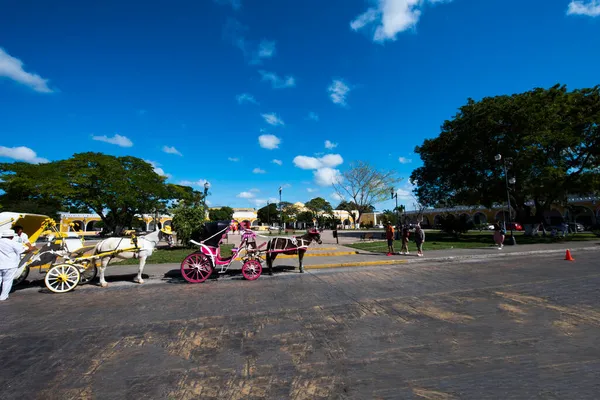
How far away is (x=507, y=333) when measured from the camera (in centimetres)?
411

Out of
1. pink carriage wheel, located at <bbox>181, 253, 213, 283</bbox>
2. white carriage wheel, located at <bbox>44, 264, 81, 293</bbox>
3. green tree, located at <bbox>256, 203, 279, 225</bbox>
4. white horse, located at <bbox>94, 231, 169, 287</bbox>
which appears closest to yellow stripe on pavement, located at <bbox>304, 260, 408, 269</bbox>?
pink carriage wheel, located at <bbox>181, 253, 213, 283</bbox>

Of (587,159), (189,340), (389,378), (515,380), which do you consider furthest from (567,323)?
(587,159)

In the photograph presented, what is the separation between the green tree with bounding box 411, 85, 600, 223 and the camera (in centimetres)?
2116

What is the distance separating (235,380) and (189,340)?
55.8 inches

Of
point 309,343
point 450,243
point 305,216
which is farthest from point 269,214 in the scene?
point 309,343

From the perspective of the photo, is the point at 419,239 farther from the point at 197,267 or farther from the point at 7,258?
the point at 7,258

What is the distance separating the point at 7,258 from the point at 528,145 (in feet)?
95.4

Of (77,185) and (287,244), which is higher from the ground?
(77,185)

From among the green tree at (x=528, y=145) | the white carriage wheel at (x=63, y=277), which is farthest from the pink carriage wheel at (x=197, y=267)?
the green tree at (x=528, y=145)

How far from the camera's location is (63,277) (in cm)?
736

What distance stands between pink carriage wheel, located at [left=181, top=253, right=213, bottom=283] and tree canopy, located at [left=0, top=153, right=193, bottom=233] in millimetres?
24965

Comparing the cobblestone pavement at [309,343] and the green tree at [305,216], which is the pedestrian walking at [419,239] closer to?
the cobblestone pavement at [309,343]

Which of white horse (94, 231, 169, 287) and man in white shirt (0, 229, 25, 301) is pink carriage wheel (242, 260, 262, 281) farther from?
man in white shirt (0, 229, 25, 301)

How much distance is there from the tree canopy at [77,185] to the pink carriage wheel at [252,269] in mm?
25806
